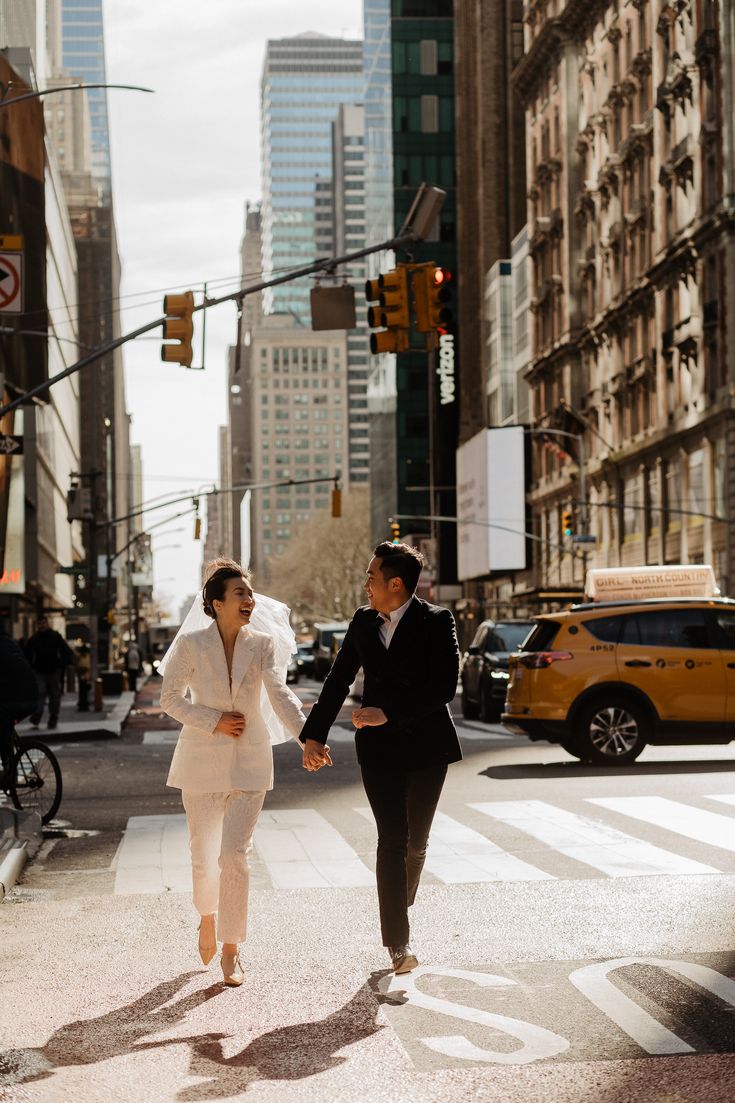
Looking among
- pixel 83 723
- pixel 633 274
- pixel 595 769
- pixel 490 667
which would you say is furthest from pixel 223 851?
pixel 633 274

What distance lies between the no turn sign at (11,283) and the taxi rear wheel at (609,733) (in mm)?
9020

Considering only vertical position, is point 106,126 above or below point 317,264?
above

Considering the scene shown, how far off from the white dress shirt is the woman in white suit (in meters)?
0.48

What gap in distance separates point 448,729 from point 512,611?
89280 mm

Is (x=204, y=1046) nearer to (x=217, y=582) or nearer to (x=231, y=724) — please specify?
(x=231, y=724)

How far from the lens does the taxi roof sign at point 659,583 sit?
26.5 metres

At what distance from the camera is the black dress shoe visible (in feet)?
24.0

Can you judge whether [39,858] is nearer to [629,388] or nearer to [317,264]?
[317,264]

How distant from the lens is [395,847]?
731 cm

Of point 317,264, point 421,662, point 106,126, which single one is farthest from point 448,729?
point 106,126

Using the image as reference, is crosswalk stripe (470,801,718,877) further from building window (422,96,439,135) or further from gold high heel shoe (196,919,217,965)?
building window (422,96,439,135)

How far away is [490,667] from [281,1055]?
23.7 m

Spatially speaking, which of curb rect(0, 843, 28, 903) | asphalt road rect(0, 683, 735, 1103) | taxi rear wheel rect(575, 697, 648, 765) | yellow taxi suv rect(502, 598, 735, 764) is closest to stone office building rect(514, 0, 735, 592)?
yellow taxi suv rect(502, 598, 735, 764)

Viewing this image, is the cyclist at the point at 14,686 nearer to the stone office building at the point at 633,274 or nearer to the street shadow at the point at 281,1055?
the street shadow at the point at 281,1055
